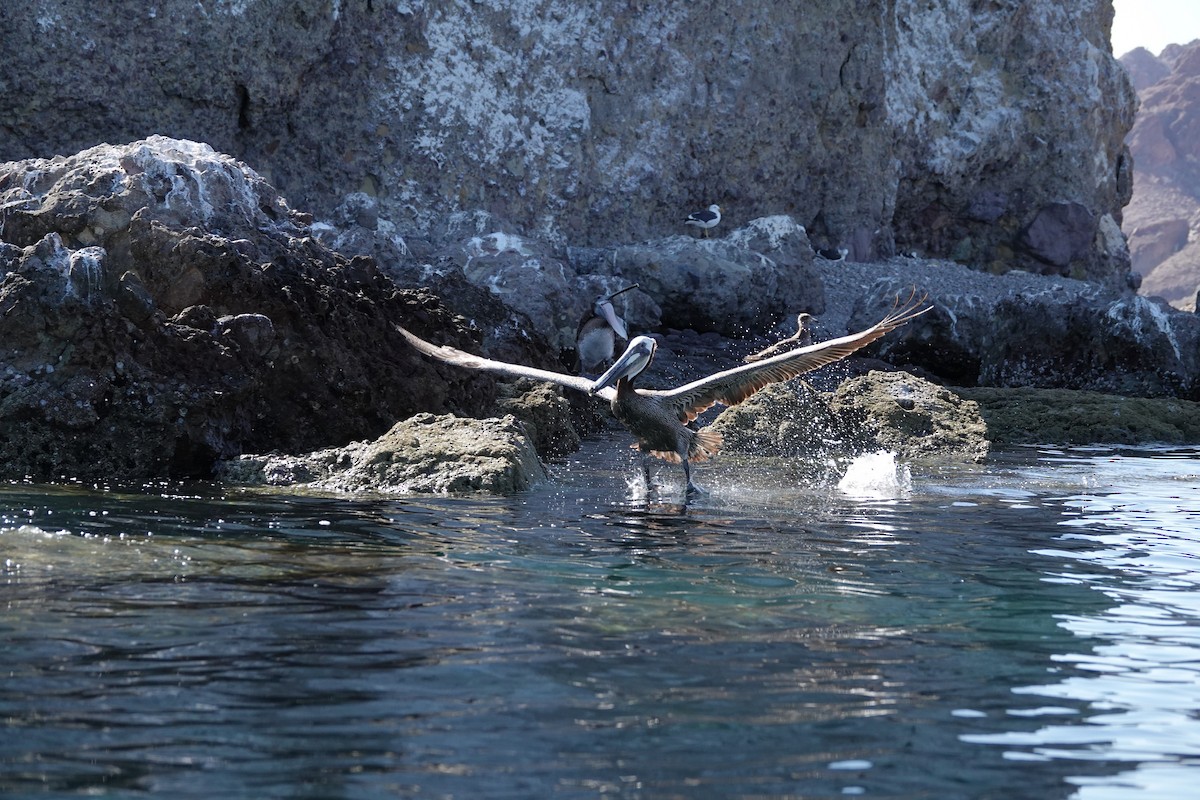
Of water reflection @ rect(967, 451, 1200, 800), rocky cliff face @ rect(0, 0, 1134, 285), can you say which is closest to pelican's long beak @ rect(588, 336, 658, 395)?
water reflection @ rect(967, 451, 1200, 800)

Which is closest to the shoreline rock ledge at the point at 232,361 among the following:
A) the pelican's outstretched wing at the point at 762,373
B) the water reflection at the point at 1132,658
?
the pelican's outstretched wing at the point at 762,373

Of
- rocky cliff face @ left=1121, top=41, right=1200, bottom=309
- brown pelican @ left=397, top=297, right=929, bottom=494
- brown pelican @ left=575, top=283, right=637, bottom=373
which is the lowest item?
brown pelican @ left=397, top=297, right=929, bottom=494

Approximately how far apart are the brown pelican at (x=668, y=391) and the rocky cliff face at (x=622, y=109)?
33.9 feet

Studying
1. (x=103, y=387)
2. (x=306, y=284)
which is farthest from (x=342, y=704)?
(x=306, y=284)

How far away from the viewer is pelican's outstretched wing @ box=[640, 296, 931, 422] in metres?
8.84

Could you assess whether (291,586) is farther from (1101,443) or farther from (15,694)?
(1101,443)

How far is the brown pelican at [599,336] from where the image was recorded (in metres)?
16.8

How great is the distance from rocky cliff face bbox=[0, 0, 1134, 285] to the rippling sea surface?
12.8 m

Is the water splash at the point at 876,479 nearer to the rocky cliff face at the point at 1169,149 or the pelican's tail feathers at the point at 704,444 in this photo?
the pelican's tail feathers at the point at 704,444

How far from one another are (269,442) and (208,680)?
597cm

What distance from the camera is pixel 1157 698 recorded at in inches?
176

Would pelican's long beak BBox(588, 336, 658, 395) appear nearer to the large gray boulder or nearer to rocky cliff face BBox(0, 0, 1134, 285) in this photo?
the large gray boulder

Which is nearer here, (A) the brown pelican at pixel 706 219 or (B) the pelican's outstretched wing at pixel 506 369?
(B) the pelican's outstretched wing at pixel 506 369

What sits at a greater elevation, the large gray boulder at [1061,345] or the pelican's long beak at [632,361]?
the large gray boulder at [1061,345]
